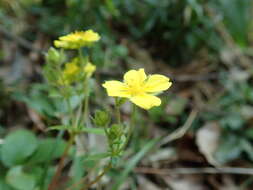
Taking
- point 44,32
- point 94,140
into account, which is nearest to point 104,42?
point 44,32

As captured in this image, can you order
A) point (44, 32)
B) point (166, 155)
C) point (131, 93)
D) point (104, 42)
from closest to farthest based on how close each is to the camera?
point (131, 93) → point (166, 155) → point (104, 42) → point (44, 32)

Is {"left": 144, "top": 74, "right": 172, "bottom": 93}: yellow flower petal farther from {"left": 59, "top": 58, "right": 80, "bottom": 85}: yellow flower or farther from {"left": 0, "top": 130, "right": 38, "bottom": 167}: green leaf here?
{"left": 0, "top": 130, "right": 38, "bottom": 167}: green leaf

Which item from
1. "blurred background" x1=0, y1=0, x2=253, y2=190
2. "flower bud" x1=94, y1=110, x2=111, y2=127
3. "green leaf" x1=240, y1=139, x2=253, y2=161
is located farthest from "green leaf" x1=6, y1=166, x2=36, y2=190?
"green leaf" x1=240, y1=139, x2=253, y2=161

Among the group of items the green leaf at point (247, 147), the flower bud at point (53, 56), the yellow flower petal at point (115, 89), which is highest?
the flower bud at point (53, 56)

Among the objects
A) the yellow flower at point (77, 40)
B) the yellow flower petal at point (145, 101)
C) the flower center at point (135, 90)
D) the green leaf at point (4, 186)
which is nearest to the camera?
the yellow flower petal at point (145, 101)

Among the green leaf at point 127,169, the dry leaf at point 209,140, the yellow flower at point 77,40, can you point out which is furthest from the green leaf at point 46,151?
the dry leaf at point 209,140

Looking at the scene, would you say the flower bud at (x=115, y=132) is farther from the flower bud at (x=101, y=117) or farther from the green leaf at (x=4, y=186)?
the green leaf at (x=4, y=186)

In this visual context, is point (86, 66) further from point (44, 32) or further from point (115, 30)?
point (115, 30)
